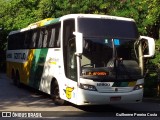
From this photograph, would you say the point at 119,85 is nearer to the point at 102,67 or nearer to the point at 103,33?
the point at 102,67

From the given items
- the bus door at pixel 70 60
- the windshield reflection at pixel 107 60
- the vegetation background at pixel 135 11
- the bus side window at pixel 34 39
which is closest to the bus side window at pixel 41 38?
the bus side window at pixel 34 39

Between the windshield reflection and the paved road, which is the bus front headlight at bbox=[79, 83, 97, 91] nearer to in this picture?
the windshield reflection

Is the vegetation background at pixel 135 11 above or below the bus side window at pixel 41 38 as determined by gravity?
above

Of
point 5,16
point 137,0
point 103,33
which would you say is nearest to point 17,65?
point 137,0

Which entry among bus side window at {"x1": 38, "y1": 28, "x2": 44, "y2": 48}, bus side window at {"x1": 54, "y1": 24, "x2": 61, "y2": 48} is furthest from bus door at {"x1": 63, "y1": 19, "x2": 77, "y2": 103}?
bus side window at {"x1": 38, "y1": 28, "x2": 44, "y2": 48}

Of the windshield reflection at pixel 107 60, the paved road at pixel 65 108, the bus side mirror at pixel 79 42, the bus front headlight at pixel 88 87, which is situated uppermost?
the bus side mirror at pixel 79 42

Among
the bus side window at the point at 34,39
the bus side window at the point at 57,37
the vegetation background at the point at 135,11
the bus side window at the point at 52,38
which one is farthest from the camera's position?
the vegetation background at the point at 135,11

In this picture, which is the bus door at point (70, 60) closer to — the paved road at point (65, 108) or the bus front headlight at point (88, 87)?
the bus front headlight at point (88, 87)

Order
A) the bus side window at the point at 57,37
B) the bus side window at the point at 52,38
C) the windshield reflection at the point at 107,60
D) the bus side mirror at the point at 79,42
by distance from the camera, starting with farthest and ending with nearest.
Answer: the bus side window at the point at 52,38 < the bus side window at the point at 57,37 < the windshield reflection at the point at 107,60 < the bus side mirror at the point at 79,42

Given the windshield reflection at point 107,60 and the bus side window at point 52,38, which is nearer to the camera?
the windshield reflection at point 107,60

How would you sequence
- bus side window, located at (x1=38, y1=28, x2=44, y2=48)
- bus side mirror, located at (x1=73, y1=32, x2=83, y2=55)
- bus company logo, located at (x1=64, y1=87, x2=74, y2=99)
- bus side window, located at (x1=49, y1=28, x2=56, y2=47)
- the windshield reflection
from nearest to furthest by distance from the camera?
1. bus side mirror, located at (x1=73, y1=32, x2=83, y2=55)
2. the windshield reflection
3. bus company logo, located at (x1=64, y1=87, x2=74, y2=99)
4. bus side window, located at (x1=49, y1=28, x2=56, y2=47)
5. bus side window, located at (x1=38, y1=28, x2=44, y2=48)

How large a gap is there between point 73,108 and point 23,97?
155 inches

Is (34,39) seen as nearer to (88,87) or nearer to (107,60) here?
Result: (107,60)

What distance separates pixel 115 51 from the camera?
1188 centimetres
